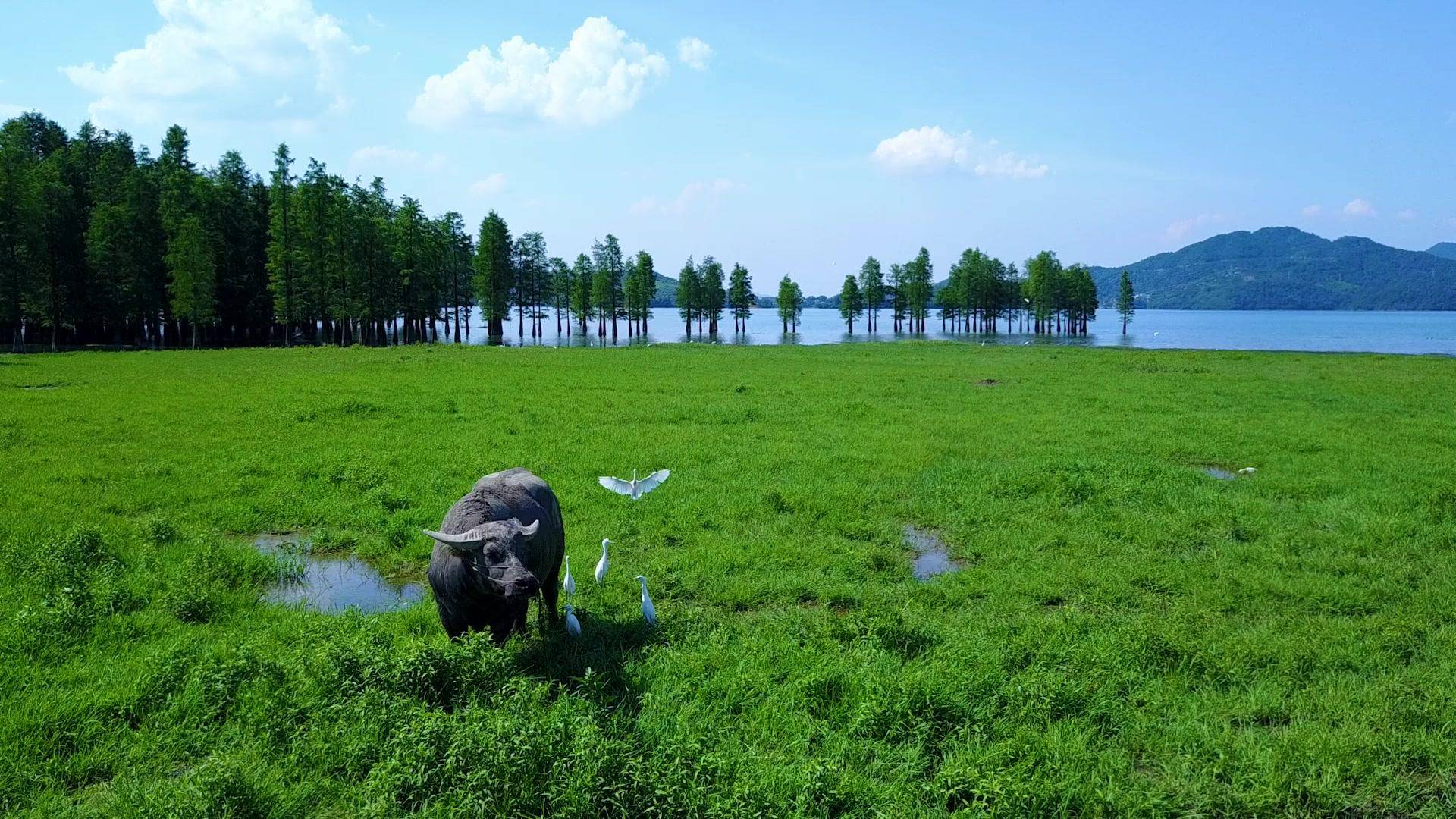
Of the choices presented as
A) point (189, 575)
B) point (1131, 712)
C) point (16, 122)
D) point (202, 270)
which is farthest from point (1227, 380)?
point (16, 122)

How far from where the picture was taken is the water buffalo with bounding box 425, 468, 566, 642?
625 cm

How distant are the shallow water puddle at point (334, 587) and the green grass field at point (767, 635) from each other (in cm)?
32

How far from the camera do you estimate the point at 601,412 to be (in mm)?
21219

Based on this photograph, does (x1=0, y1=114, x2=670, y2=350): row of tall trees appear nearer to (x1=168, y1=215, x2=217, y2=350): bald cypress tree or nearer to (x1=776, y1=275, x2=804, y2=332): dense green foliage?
(x1=168, y1=215, x2=217, y2=350): bald cypress tree

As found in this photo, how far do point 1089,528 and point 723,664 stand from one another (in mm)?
6829

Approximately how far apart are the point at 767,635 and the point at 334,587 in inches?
217

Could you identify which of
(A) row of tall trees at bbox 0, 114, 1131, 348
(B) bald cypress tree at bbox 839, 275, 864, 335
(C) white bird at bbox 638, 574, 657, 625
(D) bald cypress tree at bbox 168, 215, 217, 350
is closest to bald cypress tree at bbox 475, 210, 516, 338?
(A) row of tall trees at bbox 0, 114, 1131, 348

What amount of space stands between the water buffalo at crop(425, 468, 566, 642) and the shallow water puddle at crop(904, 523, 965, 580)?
465 centimetres

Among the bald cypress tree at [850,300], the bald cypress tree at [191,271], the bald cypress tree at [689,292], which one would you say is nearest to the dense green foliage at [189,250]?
the bald cypress tree at [191,271]

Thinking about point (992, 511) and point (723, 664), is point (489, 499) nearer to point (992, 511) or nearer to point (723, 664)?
point (723, 664)

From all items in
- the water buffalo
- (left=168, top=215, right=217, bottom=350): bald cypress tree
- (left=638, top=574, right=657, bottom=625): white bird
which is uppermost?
(left=168, top=215, right=217, bottom=350): bald cypress tree

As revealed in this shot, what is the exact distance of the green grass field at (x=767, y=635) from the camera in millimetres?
4957

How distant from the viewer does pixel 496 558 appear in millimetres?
6336

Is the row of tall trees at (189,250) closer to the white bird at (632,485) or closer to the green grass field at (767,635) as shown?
the green grass field at (767,635)
